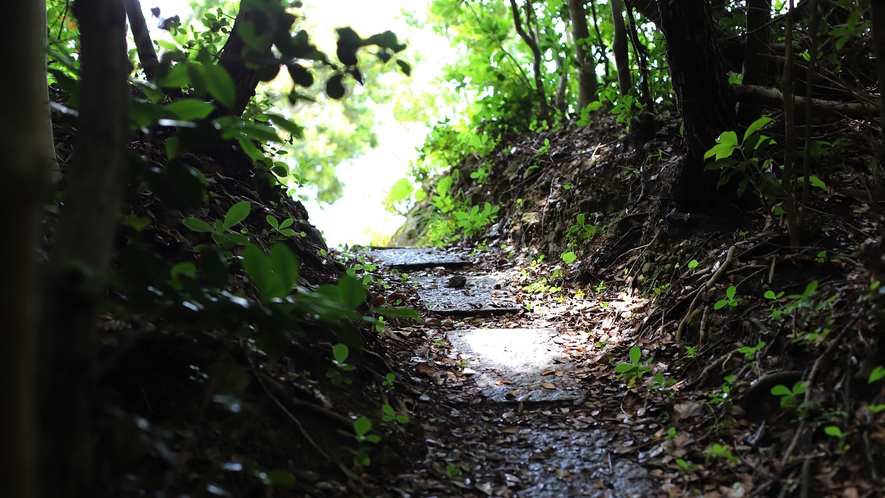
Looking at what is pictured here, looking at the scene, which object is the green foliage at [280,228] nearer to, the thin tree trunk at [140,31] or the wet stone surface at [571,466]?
the thin tree trunk at [140,31]

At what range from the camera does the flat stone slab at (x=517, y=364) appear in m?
3.34

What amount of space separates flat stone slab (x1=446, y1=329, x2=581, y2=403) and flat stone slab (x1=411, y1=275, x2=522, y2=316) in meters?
0.51

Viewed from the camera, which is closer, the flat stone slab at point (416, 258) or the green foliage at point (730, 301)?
the green foliage at point (730, 301)

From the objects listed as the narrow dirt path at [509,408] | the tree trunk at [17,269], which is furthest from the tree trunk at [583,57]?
the tree trunk at [17,269]

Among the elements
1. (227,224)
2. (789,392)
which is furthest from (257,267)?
(789,392)

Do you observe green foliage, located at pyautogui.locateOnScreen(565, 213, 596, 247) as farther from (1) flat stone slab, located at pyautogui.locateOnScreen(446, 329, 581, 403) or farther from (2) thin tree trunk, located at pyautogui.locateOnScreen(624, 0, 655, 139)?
(1) flat stone slab, located at pyautogui.locateOnScreen(446, 329, 581, 403)

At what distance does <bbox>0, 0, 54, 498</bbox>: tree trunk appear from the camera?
47.0 inches

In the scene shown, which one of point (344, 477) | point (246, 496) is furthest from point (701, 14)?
point (246, 496)

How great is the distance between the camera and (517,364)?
3.75 metres

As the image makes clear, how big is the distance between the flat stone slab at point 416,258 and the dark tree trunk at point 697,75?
3.13 meters

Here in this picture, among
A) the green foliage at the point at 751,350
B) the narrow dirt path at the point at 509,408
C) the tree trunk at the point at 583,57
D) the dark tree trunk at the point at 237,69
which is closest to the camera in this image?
the narrow dirt path at the point at 509,408

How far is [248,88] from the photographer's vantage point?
4.08 m

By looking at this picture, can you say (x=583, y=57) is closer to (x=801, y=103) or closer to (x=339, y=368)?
(x=801, y=103)

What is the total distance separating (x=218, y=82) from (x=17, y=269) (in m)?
0.85
